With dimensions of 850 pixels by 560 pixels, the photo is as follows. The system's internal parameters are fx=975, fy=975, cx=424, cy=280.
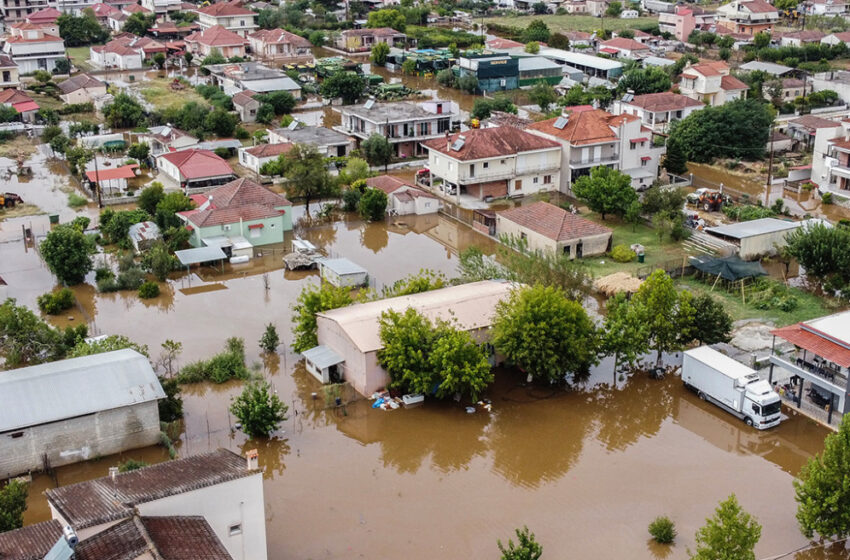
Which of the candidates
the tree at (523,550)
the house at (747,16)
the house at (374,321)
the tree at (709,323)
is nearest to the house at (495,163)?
the house at (374,321)

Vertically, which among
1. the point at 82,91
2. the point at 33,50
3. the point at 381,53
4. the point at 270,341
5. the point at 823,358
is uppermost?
the point at 33,50

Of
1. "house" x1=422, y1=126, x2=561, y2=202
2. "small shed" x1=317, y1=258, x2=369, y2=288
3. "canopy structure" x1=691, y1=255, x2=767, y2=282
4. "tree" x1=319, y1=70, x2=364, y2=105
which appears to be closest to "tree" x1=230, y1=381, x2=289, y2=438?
"small shed" x1=317, y1=258, x2=369, y2=288

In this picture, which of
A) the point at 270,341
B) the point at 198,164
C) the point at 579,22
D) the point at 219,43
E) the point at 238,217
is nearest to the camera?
the point at 270,341

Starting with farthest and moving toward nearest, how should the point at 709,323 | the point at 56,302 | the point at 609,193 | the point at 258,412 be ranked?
the point at 609,193, the point at 56,302, the point at 709,323, the point at 258,412

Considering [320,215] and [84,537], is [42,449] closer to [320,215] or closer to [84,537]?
[84,537]

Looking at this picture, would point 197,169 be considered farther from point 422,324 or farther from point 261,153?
point 422,324

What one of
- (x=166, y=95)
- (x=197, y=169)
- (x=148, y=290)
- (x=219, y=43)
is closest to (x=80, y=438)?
(x=148, y=290)

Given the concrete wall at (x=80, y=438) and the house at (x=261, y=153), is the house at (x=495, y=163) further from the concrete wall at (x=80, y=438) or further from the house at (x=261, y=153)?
the concrete wall at (x=80, y=438)
